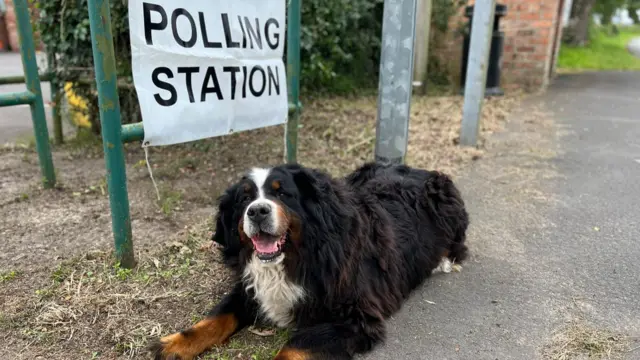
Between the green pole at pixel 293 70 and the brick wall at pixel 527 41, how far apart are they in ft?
25.2

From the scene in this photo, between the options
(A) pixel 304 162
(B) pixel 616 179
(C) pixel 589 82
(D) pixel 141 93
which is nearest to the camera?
(D) pixel 141 93

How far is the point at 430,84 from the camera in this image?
11734 mm

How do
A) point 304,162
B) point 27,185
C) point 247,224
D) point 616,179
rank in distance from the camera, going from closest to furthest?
point 247,224
point 27,185
point 616,179
point 304,162

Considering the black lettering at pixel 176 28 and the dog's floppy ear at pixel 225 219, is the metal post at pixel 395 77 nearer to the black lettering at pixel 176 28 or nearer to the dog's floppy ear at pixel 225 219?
the black lettering at pixel 176 28

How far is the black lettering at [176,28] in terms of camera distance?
318 cm

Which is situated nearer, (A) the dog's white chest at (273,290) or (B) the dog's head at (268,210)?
(B) the dog's head at (268,210)

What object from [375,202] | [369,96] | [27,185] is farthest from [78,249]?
[369,96]

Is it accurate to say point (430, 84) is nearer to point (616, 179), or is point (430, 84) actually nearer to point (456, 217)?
point (616, 179)

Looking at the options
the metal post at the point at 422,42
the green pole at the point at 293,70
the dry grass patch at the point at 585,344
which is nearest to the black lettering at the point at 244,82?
the green pole at the point at 293,70

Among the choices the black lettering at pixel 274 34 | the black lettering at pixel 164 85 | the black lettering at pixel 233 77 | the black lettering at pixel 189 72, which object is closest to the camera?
the black lettering at pixel 164 85

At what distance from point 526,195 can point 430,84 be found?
7211 millimetres

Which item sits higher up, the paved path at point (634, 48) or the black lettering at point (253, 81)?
the black lettering at point (253, 81)

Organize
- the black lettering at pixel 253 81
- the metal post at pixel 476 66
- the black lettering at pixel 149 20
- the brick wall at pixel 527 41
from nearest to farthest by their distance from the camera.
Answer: the black lettering at pixel 149 20 < the black lettering at pixel 253 81 < the metal post at pixel 476 66 < the brick wall at pixel 527 41

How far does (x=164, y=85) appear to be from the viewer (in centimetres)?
315
